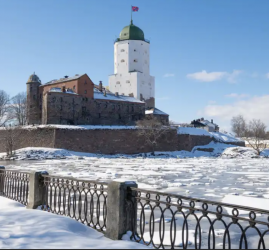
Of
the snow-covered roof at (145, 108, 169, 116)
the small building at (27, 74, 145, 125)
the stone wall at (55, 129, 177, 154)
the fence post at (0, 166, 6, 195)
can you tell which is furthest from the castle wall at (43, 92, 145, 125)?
the fence post at (0, 166, 6, 195)

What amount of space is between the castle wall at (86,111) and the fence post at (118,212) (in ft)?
152

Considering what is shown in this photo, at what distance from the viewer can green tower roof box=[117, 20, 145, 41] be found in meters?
73.8

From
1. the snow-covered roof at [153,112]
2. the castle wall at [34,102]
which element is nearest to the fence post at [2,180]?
the castle wall at [34,102]

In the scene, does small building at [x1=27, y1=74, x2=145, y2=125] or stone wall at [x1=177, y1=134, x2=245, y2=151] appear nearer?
small building at [x1=27, y1=74, x2=145, y2=125]

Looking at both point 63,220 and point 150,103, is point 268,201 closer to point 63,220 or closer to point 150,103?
point 63,220

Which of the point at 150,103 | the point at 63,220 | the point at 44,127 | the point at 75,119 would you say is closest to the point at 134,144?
the point at 75,119

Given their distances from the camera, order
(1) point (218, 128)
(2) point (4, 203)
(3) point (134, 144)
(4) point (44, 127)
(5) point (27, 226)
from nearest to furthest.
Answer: (5) point (27, 226) → (2) point (4, 203) → (4) point (44, 127) → (3) point (134, 144) → (1) point (218, 128)

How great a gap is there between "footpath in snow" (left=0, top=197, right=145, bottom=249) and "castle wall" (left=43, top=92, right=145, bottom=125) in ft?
148

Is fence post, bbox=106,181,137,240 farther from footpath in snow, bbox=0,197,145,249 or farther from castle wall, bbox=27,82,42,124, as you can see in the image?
castle wall, bbox=27,82,42,124

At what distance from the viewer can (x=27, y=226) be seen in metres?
5.41

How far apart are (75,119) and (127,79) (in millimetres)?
23504

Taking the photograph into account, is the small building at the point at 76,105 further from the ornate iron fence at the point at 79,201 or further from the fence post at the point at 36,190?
the ornate iron fence at the point at 79,201

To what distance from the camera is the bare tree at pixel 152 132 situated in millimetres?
50656

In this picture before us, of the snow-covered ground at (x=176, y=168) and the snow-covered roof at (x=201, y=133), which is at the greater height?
the snow-covered roof at (x=201, y=133)
